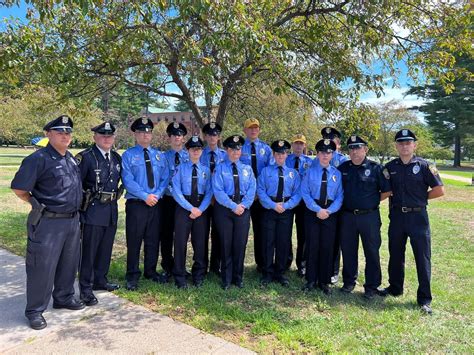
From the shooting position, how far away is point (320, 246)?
5055 mm

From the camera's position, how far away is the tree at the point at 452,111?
40.4 meters

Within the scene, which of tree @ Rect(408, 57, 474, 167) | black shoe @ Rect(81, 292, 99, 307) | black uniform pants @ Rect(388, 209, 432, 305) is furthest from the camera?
tree @ Rect(408, 57, 474, 167)

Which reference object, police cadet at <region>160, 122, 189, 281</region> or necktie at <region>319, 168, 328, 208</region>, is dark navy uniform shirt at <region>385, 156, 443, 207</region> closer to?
necktie at <region>319, 168, 328, 208</region>

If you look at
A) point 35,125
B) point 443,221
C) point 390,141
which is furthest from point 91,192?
point 35,125

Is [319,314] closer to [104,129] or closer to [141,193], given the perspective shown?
[141,193]

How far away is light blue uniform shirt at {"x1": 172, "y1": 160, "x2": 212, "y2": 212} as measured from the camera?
4809 mm

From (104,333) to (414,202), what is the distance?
379 cm

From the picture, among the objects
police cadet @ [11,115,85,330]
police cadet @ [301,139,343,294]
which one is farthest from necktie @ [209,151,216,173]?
police cadet @ [11,115,85,330]

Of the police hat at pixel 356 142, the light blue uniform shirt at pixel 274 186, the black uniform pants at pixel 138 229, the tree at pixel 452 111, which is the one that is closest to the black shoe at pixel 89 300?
the black uniform pants at pixel 138 229

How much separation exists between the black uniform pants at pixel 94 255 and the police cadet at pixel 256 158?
203cm

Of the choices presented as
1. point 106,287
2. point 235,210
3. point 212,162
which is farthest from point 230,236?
point 106,287

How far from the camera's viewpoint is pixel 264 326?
12.8ft

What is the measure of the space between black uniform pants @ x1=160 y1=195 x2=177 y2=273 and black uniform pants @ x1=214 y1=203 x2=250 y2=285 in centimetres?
72

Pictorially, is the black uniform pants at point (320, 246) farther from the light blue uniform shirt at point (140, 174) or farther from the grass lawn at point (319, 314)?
the light blue uniform shirt at point (140, 174)
